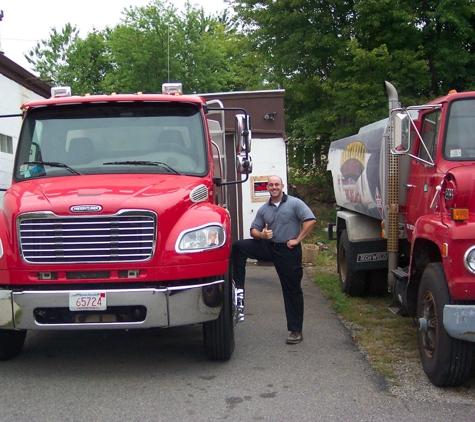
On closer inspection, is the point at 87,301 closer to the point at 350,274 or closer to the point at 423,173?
the point at 423,173

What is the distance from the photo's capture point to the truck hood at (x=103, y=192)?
17.2ft

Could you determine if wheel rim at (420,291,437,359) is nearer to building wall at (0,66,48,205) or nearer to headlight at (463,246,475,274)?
headlight at (463,246,475,274)

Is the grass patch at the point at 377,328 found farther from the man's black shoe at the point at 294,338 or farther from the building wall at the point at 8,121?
the building wall at the point at 8,121

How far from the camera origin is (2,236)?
5.30 m

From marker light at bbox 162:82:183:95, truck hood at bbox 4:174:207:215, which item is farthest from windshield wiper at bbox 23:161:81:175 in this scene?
marker light at bbox 162:82:183:95

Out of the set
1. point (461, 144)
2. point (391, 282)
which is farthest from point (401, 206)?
point (461, 144)

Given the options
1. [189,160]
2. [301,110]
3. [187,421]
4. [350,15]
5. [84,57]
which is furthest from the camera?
[84,57]

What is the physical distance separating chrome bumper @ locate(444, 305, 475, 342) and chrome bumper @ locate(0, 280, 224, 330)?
201 centimetres

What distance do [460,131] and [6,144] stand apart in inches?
211

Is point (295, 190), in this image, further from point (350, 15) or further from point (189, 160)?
point (189, 160)

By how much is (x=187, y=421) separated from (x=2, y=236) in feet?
7.28

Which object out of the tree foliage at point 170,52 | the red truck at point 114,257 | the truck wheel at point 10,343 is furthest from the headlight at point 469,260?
the tree foliage at point 170,52

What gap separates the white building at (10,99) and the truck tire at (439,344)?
4212 millimetres

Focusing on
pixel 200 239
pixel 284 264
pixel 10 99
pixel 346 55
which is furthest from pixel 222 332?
pixel 346 55
